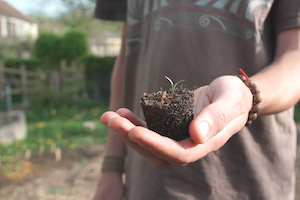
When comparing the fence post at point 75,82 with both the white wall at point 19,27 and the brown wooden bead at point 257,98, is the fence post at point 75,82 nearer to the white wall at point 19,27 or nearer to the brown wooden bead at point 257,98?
the brown wooden bead at point 257,98

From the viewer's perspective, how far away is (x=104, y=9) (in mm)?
2160

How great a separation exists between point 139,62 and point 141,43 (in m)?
0.14

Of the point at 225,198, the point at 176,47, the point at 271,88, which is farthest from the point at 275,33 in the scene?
the point at 225,198

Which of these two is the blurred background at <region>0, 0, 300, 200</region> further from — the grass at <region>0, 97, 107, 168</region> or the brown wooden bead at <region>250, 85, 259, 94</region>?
the brown wooden bead at <region>250, 85, 259, 94</region>

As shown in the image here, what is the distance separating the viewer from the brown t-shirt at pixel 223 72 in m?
1.52

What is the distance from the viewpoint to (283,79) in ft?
4.41

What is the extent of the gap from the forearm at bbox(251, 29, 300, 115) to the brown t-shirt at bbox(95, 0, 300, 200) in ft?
0.35

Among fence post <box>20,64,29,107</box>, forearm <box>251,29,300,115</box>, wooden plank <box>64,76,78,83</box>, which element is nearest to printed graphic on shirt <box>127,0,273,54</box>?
forearm <box>251,29,300,115</box>

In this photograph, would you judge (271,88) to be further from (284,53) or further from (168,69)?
(168,69)

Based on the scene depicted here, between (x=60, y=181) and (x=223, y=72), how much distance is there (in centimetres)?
401

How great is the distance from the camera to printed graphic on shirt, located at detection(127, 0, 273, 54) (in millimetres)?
1502

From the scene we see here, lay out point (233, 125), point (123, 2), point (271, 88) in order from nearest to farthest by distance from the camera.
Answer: point (233, 125), point (271, 88), point (123, 2)

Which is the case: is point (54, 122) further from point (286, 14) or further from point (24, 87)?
point (286, 14)

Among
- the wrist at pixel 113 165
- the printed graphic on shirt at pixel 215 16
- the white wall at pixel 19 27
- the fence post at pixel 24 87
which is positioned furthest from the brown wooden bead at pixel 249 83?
the white wall at pixel 19 27
